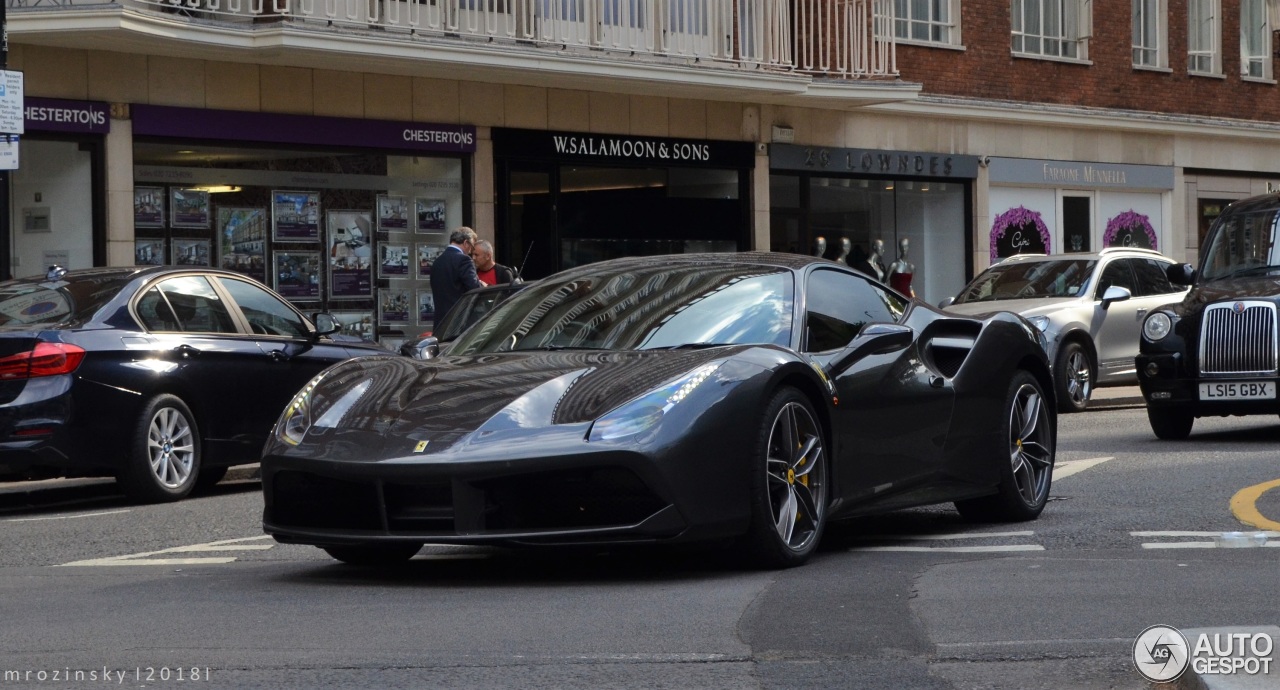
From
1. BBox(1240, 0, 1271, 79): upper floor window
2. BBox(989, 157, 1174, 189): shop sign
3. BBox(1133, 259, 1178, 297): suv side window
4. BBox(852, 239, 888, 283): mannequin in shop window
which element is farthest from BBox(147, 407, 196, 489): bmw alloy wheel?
BBox(1240, 0, 1271, 79): upper floor window

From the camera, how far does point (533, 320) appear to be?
7.94 m

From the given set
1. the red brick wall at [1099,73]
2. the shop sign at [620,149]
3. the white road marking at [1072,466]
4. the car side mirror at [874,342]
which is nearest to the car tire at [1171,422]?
the white road marking at [1072,466]

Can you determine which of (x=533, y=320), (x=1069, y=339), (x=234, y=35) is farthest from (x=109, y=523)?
(x=1069, y=339)

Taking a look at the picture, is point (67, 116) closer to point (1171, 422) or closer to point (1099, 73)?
point (1171, 422)

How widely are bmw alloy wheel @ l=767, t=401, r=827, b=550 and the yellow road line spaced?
238 cm

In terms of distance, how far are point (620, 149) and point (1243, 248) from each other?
32.7 feet

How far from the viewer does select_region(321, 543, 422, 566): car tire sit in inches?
293

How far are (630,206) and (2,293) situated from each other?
12.7 metres

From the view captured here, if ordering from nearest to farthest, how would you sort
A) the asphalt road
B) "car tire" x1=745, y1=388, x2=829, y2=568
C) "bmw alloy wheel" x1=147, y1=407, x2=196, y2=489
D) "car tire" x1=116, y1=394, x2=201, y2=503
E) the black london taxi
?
1. the asphalt road
2. "car tire" x1=745, y1=388, x2=829, y2=568
3. "car tire" x1=116, y1=394, x2=201, y2=503
4. "bmw alloy wheel" x1=147, y1=407, x2=196, y2=489
5. the black london taxi

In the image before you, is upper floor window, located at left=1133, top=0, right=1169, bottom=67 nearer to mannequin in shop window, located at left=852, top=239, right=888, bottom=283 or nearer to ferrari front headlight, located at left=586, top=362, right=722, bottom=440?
mannequin in shop window, located at left=852, top=239, right=888, bottom=283

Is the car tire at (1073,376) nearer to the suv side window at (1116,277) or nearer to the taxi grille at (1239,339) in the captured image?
the suv side window at (1116,277)

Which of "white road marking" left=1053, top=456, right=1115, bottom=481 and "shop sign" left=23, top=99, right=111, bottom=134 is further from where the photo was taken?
"shop sign" left=23, top=99, right=111, bottom=134

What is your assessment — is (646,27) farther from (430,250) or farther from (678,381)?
(678,381)

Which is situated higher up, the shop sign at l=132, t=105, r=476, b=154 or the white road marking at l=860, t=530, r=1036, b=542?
the shop sign at l=132, t=105, r=476, b=154
